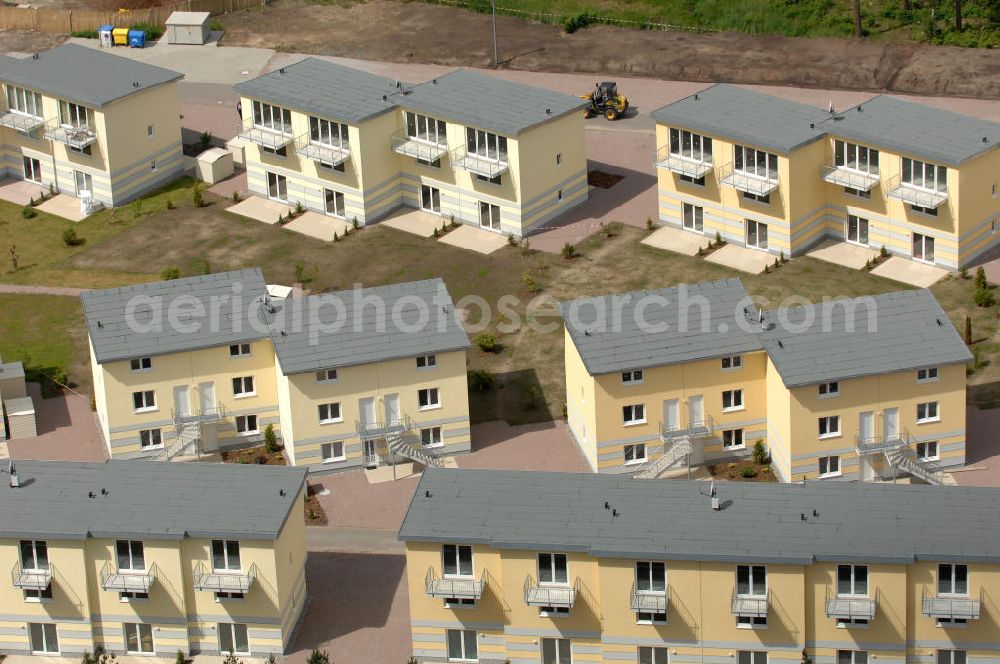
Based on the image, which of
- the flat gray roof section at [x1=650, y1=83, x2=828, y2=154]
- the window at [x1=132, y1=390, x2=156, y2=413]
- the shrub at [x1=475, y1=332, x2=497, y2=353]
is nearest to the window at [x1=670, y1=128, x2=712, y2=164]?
the flat gray roof section at [x1=650, y1=83, x2=828, y2=154]

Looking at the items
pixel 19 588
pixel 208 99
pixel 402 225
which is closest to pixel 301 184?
pixel 402 225

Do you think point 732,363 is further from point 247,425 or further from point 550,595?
point 247,425

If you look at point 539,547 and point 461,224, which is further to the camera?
point 461,224

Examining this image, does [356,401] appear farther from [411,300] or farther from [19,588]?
[19,588]

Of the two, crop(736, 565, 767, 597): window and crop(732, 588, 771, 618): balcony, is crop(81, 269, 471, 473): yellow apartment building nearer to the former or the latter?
crop(736, 565, 767, 597): window

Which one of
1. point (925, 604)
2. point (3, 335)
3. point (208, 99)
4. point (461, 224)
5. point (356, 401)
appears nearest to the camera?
point (925, 604)

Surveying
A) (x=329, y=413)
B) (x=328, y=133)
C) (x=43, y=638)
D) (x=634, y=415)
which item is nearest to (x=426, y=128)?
(x=328, y=133)
